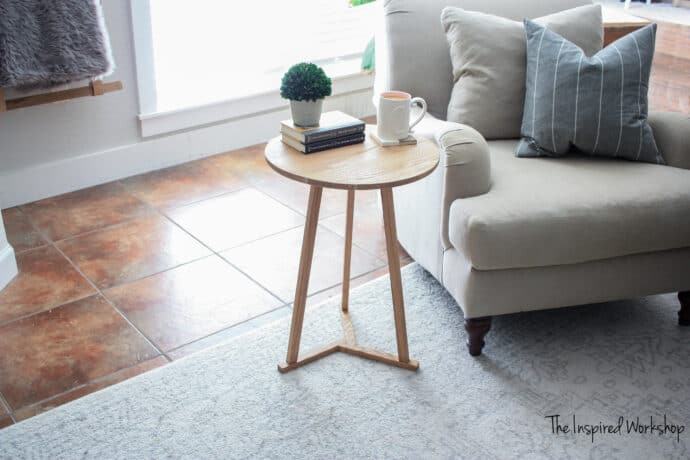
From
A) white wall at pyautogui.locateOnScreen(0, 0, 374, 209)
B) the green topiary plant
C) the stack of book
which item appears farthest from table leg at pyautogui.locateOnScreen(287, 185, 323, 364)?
white wall at pyautogui.locateOnScreen(0, 0, 374, 209)

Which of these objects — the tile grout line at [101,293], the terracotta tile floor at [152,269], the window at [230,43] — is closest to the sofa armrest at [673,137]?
the terracotta tile floor at [152,269]

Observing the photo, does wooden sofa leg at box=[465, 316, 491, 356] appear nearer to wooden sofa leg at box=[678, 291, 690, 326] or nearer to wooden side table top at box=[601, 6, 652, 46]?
wooden sofa leg at box=[678, 291, 690, 326]

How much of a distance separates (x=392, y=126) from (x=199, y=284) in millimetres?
918

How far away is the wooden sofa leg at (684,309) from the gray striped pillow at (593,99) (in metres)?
0.41

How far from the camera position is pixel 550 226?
6.31 ft

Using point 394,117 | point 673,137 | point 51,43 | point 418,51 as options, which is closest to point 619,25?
point 673,137

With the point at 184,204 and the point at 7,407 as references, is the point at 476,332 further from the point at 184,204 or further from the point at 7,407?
the point at 184,204

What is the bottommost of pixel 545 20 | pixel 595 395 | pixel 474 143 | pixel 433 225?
pixel 595 395

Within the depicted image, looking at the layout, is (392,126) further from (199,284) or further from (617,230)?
(199,284)

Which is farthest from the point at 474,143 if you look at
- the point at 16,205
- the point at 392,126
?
the point at 16,205

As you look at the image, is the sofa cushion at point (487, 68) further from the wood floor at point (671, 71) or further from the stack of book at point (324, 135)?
the wood floor at point (671, 71)

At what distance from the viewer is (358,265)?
256cm

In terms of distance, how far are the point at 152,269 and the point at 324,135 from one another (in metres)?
0.96

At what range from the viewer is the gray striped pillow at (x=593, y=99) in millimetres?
2162
